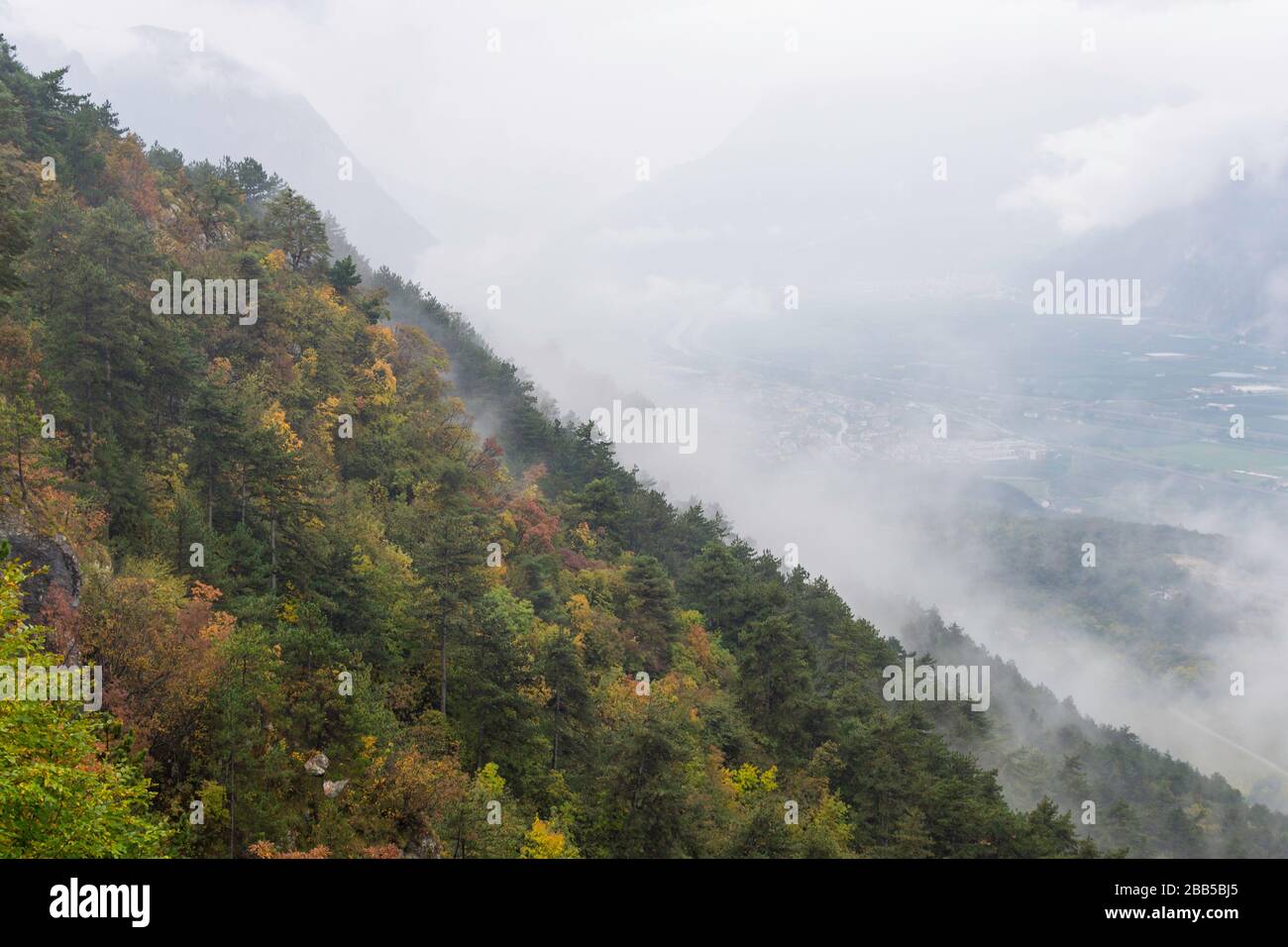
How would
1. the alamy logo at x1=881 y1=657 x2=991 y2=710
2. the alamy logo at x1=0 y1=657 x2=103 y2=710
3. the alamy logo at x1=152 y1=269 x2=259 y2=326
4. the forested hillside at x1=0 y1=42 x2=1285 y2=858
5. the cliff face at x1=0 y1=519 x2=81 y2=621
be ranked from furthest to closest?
the alamy logo at x1=881 y1=657 x2=991 y2=710
the alamy logo at x1=152 y1=269 x2=259 y2=326
the forested hillside at x1=0 y1=42 x2=1285 y2=858
the cliff face at x1=0 y1=519 x2=81 y2=621
the alamy logo at x1=0 y1=657 x2=103 y2=710

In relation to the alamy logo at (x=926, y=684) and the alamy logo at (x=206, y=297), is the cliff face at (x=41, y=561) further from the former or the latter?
the alamy logo at (x=926, y=684)

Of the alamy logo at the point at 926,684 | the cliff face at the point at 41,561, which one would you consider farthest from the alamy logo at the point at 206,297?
the alamy logo at the point at 926,684
